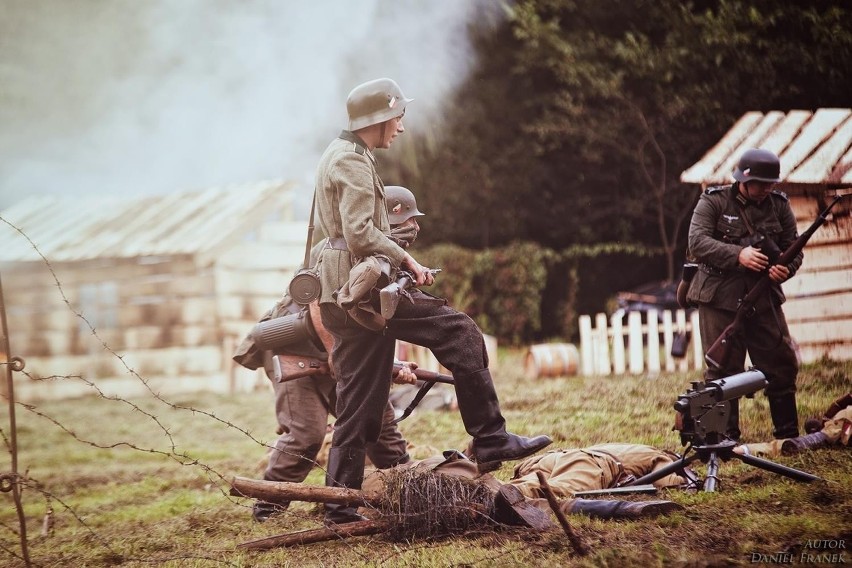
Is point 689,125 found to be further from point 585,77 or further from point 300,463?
point 300,463

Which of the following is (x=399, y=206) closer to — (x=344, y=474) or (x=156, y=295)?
(x=344, y=474)

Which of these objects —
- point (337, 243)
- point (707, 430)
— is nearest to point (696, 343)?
point (707, 430)

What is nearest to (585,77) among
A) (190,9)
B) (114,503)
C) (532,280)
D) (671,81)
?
(671,81)

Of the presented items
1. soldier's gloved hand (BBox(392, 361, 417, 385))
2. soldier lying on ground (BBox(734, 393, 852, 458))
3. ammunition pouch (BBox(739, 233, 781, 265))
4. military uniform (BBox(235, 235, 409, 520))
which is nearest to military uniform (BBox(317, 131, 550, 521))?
soldier's gloved hand (BBox(392, 361, 417, 385))

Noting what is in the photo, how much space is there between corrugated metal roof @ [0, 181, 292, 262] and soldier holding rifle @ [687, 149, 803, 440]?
9.09 m

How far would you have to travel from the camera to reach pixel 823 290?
8953mm

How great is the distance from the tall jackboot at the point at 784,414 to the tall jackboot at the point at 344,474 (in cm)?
294

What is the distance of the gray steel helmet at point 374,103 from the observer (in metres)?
5.12

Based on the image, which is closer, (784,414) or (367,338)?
(367,338)

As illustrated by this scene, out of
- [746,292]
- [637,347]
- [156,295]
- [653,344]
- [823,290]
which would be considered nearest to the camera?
[746,292]

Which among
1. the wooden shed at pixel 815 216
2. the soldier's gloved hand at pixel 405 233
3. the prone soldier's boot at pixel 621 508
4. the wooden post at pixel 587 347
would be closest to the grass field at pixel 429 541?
the prone soldier's boot at pixel 621 508

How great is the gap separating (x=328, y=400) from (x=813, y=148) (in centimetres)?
533

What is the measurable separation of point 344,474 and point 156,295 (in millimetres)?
10034

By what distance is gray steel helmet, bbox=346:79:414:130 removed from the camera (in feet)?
16.8
